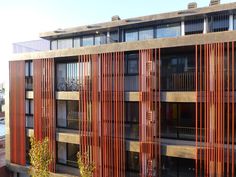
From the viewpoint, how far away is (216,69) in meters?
10.9

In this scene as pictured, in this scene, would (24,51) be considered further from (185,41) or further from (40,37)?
(185,41)

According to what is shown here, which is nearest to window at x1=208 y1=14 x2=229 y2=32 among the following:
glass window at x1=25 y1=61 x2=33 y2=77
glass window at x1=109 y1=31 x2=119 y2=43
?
glass window at x1=109 y1=31 x2=119 y2=43

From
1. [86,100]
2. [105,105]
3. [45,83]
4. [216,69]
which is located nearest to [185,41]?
[216,69]

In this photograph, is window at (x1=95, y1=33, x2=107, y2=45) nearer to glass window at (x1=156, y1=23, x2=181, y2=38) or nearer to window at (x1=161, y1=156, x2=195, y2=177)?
glass window at (x1=156, y1=23, x2=181, y2=38)

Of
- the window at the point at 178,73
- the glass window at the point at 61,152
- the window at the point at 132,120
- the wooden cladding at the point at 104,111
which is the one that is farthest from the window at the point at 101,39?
the glass window at the point at 61,152

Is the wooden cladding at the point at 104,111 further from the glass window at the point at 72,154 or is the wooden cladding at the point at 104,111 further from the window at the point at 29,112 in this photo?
the window at the point at 29,112

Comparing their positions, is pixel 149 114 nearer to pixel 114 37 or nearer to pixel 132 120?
pixel 132 120

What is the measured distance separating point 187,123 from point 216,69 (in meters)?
3.50

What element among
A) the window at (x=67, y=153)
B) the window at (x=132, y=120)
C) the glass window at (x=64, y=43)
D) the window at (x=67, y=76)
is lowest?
the window at (x=67, y=153)

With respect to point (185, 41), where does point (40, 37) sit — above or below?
above

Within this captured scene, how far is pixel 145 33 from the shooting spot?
1515 centimetres

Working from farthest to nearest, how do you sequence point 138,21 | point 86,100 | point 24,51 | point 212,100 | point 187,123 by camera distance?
point 24,51 → point 138,21 → point 86,100 → point 187,123 → point 212,100

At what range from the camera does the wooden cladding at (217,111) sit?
419 inches

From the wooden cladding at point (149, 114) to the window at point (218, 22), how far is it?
4272mm
